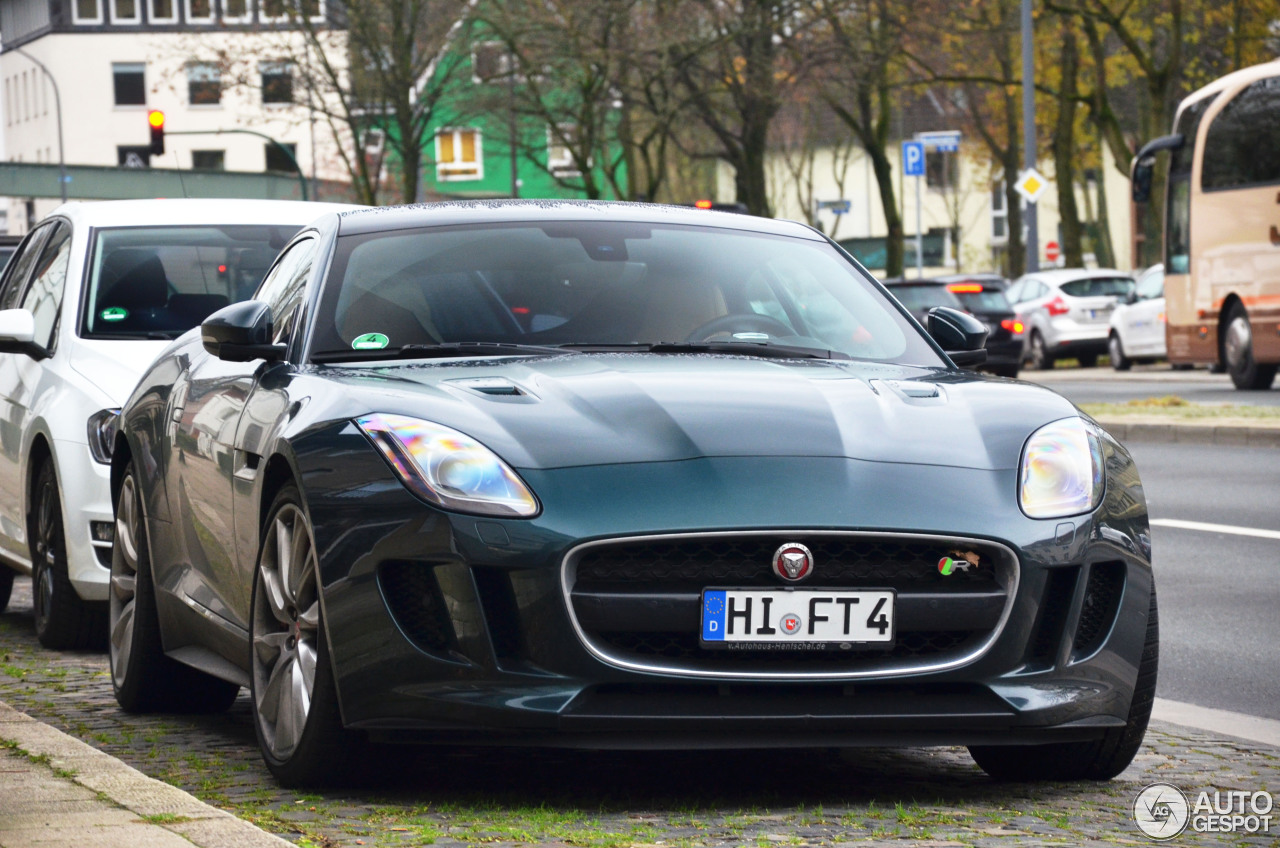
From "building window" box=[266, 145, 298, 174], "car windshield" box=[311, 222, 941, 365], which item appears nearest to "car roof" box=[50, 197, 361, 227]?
"car windshield" box=[311, 222, 941, 365]

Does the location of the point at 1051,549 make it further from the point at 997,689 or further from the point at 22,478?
the point at 22,478

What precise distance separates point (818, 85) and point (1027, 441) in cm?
3802

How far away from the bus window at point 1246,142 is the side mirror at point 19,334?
18716 millimetres

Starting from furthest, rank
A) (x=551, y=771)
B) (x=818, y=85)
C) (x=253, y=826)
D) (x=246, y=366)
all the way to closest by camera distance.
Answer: (x=818, y=85), (x=246, y=366), (x=551, y=771), (x=253, y=826)

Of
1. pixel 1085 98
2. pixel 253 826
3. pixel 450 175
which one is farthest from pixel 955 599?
pixel 450 175

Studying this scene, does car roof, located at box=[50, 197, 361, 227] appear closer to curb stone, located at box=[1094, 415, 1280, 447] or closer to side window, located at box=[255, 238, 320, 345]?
side window, located at box=[255, 238, 320, 345]

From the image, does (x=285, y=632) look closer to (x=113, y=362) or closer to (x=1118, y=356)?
(x=113, y=362)

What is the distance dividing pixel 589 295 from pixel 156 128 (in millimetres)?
39351

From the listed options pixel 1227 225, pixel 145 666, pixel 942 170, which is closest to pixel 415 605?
pixel 145 666

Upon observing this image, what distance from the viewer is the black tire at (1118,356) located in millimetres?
36219

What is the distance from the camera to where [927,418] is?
5.09 meters

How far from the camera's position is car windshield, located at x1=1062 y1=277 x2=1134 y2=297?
127ft

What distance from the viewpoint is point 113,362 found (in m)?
8.66

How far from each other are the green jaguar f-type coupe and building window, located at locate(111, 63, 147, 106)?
3643 inches
